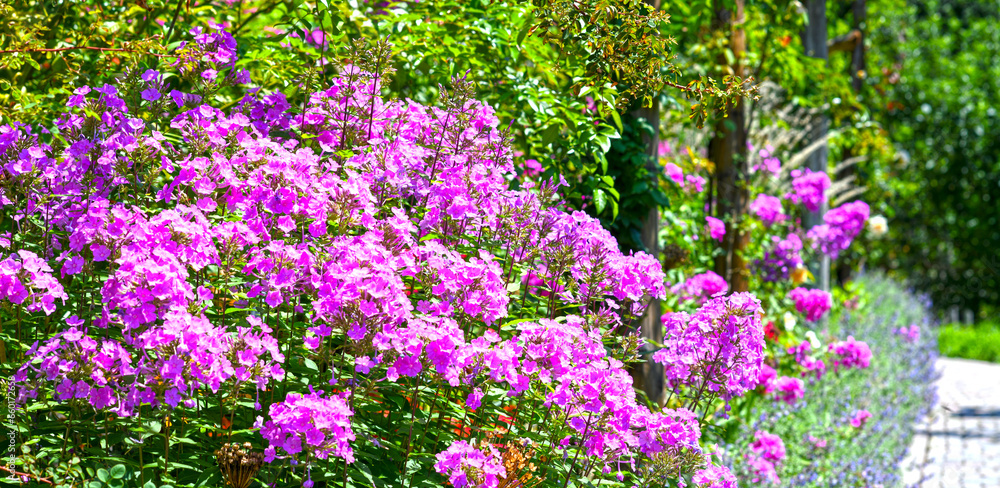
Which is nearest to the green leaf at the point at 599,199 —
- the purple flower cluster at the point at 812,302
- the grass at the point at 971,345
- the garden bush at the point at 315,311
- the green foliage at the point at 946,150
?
the garden bush at the point at 315,311

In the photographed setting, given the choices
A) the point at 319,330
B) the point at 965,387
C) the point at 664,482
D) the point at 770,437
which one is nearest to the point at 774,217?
the point at 770,437

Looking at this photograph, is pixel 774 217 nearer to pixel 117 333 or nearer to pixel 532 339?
pixel 532 339

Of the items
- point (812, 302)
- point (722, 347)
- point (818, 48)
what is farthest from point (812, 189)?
point (722, 347)

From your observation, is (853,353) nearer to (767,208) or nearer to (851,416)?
(851,416)

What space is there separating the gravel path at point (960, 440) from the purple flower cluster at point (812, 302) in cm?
108

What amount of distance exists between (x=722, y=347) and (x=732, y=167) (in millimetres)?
3594

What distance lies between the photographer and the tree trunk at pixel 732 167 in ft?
19.3

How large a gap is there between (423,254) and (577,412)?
2.23 feet

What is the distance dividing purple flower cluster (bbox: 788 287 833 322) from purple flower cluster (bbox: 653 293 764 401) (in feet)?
10.7

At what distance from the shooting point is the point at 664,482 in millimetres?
2541

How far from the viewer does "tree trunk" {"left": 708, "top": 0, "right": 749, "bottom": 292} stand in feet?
19.3

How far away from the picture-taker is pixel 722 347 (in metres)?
2.67

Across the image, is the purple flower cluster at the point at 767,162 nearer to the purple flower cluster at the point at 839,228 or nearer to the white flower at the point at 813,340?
the purple flower cluster at the point at 839,228

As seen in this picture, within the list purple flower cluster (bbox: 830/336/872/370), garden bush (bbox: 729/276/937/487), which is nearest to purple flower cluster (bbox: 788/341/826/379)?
garden bush (bbox: 729/276/937/487)
